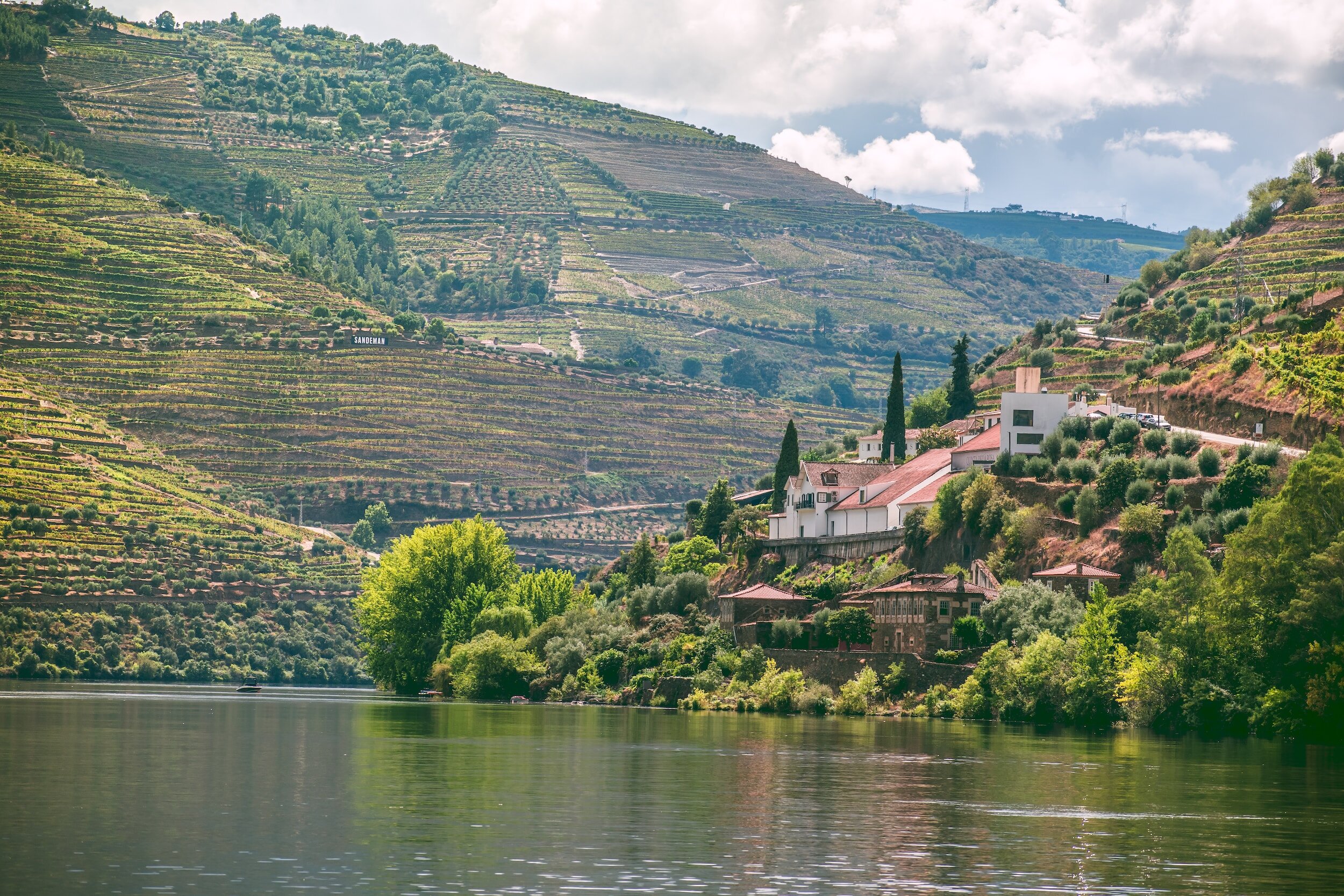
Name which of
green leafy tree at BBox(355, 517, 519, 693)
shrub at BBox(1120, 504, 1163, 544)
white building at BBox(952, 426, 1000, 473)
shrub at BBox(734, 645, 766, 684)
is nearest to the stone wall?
shrub at BBox(734, 645, 766, 684)

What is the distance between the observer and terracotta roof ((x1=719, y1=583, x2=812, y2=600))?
109750mm

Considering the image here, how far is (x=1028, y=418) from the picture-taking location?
11212 cm

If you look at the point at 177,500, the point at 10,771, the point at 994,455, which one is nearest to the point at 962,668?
the point at 994,455

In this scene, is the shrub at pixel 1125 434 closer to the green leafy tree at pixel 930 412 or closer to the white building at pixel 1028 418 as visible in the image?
the white building at pixel 1028 418

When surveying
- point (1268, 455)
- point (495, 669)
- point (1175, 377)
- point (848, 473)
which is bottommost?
point (495, 669)

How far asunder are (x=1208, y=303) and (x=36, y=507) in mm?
99768

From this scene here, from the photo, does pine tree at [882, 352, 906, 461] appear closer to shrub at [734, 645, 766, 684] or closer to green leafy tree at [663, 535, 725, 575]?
green leafy tree at [663, 535, 725, 575]

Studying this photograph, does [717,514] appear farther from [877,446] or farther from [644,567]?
[877,446]

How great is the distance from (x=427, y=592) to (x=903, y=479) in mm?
33404

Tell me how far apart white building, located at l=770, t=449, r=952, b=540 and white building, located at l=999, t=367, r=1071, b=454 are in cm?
587

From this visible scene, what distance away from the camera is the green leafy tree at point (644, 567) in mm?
130625

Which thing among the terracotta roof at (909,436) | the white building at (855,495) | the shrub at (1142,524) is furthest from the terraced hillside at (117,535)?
the shrub at (1142,524)

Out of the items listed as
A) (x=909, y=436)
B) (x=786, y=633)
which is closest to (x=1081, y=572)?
(x=786, y=633)

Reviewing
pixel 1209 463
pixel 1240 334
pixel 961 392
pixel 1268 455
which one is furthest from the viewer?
pixel 961 392
